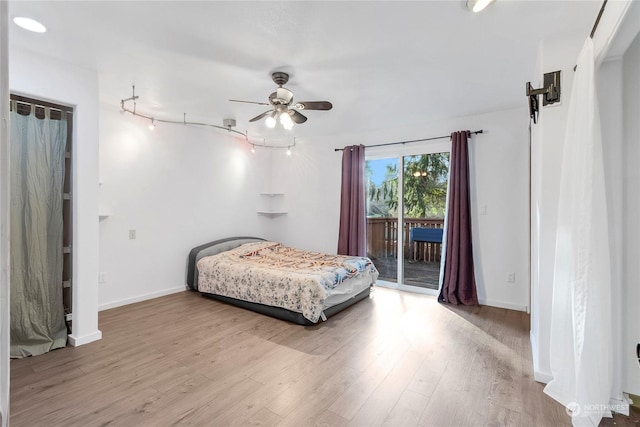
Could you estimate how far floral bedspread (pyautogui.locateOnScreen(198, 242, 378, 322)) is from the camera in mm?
3162

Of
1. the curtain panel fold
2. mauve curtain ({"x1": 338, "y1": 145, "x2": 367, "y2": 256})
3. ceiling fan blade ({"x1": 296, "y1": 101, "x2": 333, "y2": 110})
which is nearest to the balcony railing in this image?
mauve curtain ({"x1": 338, "y1": 145, "x2": 367, "y2": 256})

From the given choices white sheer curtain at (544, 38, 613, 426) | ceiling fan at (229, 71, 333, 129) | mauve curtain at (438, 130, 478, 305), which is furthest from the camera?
mauve curtain at (438, 130, 478, 305)

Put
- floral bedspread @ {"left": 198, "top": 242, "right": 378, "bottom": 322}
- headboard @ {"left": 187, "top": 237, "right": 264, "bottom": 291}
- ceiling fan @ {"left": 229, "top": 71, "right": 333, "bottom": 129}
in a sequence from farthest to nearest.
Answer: headboard @ {"left": 187, "top": 237, "right": 264, "bottom": 291}
floral bedspread @ {"left": 198, "top": 242, "right": 378, "bottom": 322}
ceiling fan @ {"left": 229, "top": 71, "right": 333, "bottom": 129}

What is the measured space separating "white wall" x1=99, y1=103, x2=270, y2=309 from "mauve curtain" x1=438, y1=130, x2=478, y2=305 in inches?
136

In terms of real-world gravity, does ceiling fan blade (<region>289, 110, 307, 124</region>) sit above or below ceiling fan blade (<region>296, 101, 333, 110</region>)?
below

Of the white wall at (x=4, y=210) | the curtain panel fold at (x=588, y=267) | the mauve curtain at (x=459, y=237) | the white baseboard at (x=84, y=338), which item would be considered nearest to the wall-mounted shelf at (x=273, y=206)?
the mauve curtain at (x=459, y=237)

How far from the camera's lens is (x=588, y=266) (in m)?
1.68

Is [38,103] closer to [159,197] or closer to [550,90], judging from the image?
[159,197]

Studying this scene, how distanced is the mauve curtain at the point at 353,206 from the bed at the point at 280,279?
1.79 ft

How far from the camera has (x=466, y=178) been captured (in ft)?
12.7

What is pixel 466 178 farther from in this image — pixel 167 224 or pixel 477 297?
pixel 167 224

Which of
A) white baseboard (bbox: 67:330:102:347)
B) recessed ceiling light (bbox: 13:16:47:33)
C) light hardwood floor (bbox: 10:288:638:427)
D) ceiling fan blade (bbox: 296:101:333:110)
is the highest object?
recessed ceiling light (bbox: 13:16:47:33)

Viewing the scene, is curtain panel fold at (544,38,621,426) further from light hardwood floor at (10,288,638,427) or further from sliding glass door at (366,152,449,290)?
sliding glass door at (366,152,449,290)

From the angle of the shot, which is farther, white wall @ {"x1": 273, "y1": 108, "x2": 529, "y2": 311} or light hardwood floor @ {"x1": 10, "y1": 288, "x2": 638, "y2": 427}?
white wall @ {"x1": 273, "y1": 108, "x2": 529, "y2": 311}
